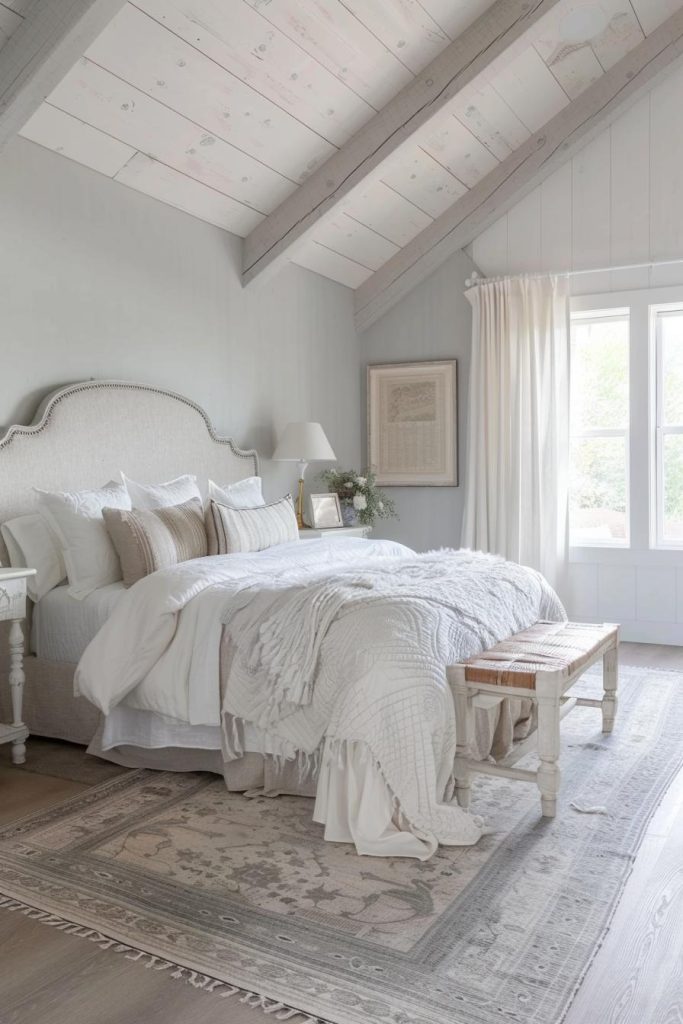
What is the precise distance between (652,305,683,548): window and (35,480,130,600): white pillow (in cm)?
352

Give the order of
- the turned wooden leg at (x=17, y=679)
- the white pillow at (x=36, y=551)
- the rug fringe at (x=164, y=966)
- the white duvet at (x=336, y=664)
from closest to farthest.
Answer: the rug fringe at (x=164, y=966) → the white duvet at (x=336, y=664) → the turned wooden leg at (x=17, y=679) → the white pillow at (x=36, y=551)

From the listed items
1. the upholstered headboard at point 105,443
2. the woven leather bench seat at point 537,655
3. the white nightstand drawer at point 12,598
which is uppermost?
the upholstered headboard at point 105,443

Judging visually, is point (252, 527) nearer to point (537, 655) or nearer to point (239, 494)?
point (239, 494)

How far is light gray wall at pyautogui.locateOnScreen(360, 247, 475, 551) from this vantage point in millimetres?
5938

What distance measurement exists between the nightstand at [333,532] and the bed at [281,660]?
38.7 inches

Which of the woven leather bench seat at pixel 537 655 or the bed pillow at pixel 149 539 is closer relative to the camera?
the woven leather bench seat at pixel 537 655

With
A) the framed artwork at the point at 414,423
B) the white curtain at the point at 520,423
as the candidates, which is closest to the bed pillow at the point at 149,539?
the white curtain at the point at 520,423

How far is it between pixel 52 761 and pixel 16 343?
1683 millimetres

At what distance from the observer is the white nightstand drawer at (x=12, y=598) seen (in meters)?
3.02

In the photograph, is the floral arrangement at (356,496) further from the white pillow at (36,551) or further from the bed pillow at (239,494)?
the white pillow at (36,551)

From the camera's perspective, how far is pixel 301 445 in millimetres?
5031

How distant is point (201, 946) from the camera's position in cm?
193

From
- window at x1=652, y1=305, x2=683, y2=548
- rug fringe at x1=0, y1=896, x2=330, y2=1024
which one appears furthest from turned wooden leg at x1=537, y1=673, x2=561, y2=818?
window at x1=652, y1=305, x2=683, y2=548

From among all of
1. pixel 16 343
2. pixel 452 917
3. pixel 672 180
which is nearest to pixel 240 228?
pixel 16 343
